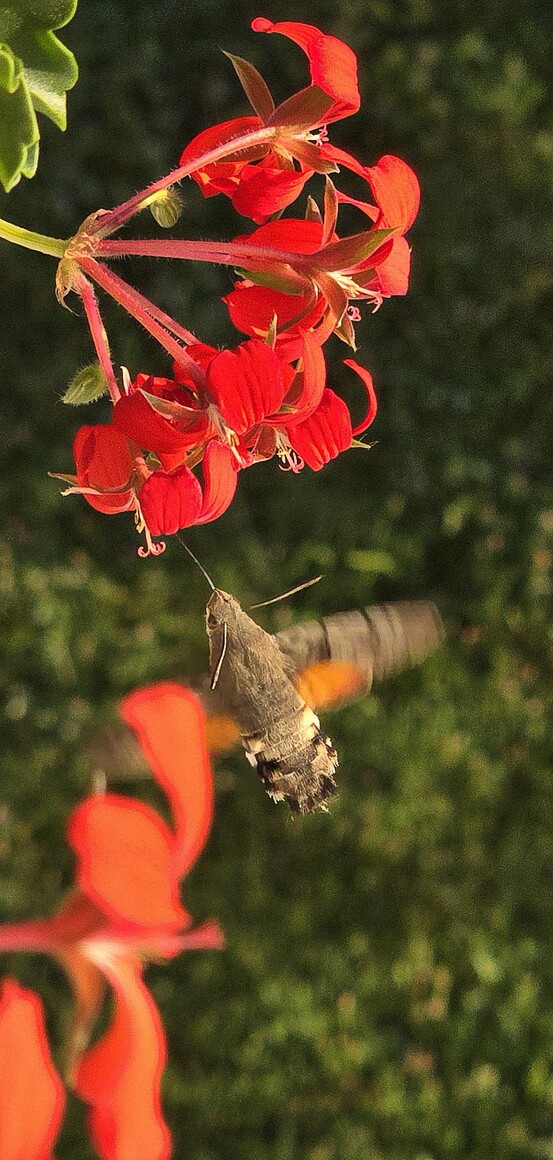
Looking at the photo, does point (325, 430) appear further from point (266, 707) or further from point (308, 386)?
point (266, 707)

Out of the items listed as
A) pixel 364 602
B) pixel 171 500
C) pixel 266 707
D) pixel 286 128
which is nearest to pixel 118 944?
pixel 171 500

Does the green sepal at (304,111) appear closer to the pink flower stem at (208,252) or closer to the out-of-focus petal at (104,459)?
the pink flower stem at (208,252)

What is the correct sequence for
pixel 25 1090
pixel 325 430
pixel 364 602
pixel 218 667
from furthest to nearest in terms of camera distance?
pixel 364 602, pixel 218 667, pixel 325 430, pixel 25 1090

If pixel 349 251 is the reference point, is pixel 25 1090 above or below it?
below

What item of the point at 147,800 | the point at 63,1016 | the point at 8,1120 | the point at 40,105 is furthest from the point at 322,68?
the point at 63,1016

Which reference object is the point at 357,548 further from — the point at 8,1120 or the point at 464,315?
the point at 8,1120

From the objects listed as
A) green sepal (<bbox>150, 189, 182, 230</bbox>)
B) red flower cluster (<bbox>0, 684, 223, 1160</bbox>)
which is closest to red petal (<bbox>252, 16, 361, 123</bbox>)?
Answer: green sepal (<bbox>150, 189, 182, 230</bbox>)
